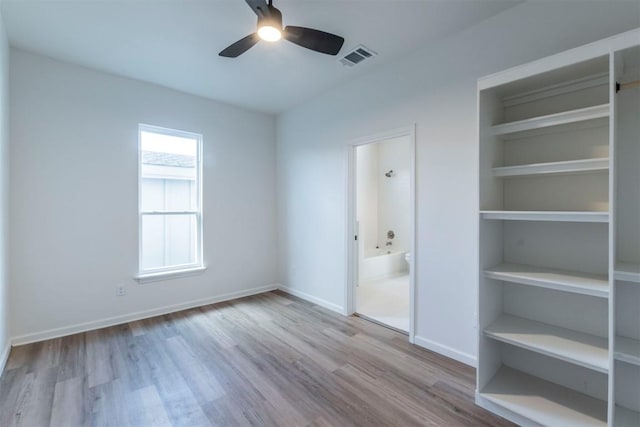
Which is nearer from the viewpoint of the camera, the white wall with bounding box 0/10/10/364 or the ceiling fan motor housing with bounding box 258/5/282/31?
the ceiling fan motor housing with bounding box 258/5/282/31

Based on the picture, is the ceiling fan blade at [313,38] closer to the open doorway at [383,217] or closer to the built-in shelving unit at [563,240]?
the built-in shelving unit at [563,240]

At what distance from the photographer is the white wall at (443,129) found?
200 cm

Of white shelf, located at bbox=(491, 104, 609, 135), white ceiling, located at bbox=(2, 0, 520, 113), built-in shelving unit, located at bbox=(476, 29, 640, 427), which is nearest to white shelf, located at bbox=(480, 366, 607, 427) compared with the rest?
built-in shelving unit, located at bbox=(476, 29, 640, 427)

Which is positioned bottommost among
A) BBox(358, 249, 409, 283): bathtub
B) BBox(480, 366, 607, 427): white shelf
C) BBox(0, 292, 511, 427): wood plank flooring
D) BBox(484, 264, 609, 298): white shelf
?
BBox(0, 292, 511, 427): wood plank flooring

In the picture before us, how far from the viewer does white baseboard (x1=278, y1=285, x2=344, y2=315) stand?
3620 millimetres

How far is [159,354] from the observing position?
2607 millimetres

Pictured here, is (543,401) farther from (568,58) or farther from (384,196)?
(384,196)

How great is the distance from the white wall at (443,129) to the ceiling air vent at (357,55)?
12.4 inches

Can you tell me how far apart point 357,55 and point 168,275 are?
3423mm

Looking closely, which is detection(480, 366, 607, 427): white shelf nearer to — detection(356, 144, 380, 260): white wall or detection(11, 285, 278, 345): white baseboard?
detection(11, 285, 278, 345): white baseboard

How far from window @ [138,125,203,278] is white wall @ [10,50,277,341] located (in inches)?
4.9

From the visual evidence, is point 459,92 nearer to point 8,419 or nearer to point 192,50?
point 192,50

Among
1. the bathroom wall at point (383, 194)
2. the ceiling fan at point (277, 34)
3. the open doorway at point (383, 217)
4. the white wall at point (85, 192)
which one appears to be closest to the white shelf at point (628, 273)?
the ceiling fan at point (277, 34)

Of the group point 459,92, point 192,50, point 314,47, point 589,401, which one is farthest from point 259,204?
point 589,401
